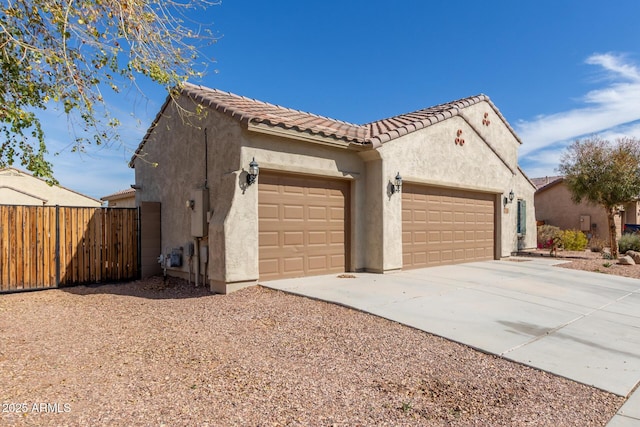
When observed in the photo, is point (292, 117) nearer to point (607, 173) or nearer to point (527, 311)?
point (527, 311)

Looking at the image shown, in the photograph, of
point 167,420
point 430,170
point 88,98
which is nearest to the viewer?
point 167,420

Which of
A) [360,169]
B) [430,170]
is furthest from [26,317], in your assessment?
[430,170]

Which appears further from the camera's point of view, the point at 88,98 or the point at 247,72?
the point at 247,72

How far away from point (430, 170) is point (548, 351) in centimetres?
719

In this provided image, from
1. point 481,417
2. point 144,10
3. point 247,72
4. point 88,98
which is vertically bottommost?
point 481,417

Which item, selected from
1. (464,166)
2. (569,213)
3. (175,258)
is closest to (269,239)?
(175,258)

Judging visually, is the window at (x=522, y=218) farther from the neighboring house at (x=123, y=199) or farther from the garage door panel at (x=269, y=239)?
the neighboring house at (x=123, y=199)

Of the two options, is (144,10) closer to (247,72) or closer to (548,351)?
(247,72)

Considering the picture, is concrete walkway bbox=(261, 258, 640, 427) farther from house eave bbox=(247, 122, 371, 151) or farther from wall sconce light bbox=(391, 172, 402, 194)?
house eave bbox=(247, 122, 371, 151)

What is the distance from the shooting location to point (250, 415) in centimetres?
305

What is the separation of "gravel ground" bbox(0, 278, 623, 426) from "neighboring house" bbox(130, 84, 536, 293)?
2.56 metres

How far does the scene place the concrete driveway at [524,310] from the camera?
14.4ft

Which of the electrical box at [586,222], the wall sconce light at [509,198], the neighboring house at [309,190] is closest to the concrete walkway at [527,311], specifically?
the neighboring house at [309,190]

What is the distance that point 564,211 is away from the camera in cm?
2562
